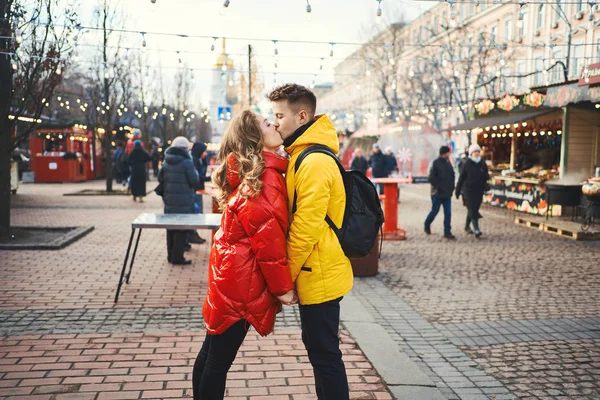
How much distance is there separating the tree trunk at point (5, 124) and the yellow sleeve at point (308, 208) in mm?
8335

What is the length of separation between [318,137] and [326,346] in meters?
1.05

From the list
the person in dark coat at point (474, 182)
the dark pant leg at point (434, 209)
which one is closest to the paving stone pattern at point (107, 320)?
the dark pant leg at point (434, 209)

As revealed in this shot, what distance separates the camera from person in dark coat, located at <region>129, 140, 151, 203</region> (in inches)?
608

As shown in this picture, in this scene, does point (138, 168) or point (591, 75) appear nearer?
point (591, 75)

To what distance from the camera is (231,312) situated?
2633mm

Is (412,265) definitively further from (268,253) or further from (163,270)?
(268,253)

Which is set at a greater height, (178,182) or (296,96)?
(296,96)

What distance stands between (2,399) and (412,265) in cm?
595

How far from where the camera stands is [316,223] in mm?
2592

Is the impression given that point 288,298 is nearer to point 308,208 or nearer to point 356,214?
point 308,208

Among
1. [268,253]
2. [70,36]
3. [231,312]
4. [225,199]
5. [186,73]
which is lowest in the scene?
[231,312]

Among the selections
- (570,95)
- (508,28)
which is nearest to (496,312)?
(570,95)

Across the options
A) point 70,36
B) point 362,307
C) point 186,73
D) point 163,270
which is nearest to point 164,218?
point 163,270

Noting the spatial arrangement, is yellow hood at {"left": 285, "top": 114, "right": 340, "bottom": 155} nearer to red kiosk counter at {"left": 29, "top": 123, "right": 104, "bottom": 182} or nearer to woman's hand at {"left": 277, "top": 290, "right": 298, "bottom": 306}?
woman's hand at {"left": 277, "top": 290, "right": 298, "bottom": 306}
